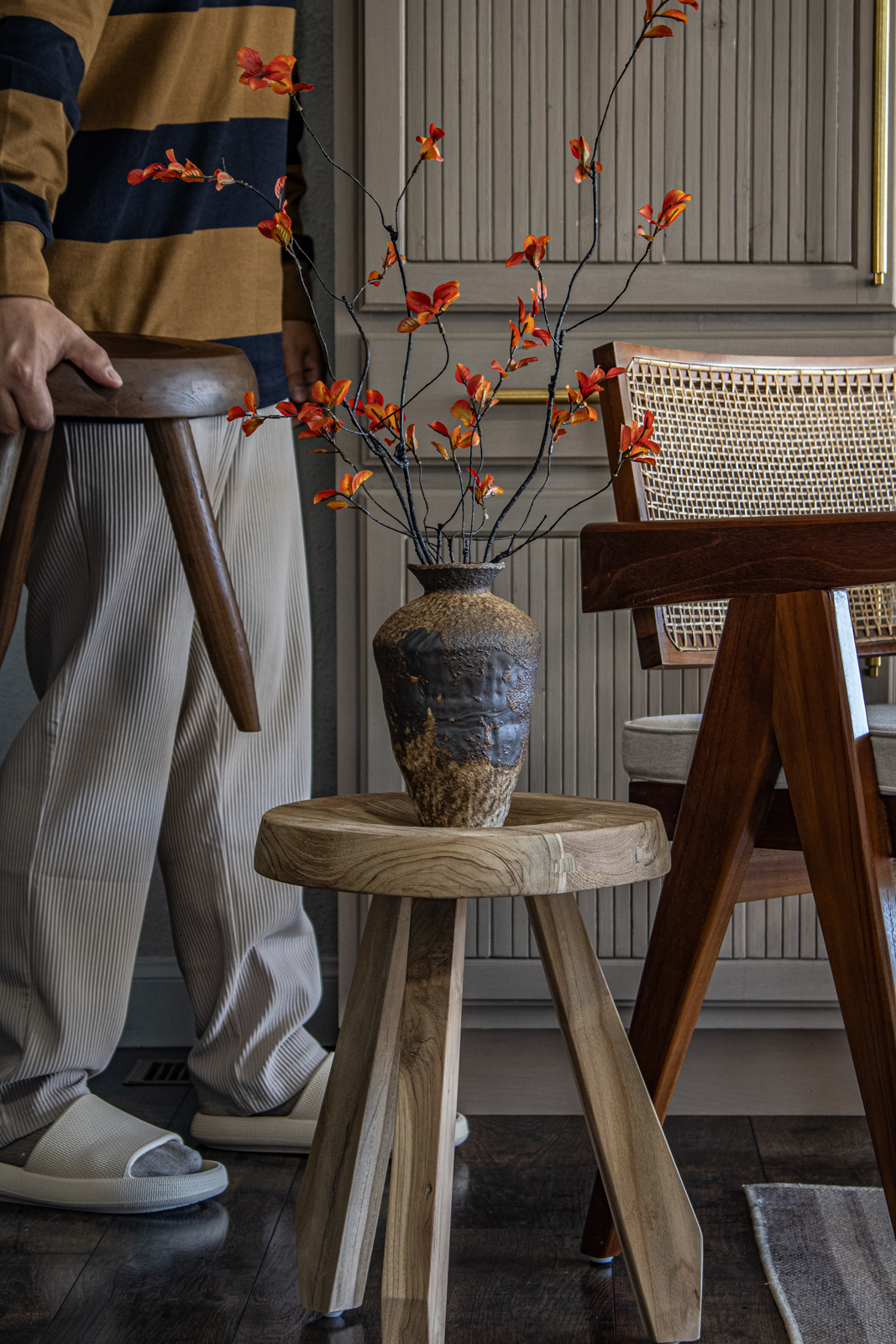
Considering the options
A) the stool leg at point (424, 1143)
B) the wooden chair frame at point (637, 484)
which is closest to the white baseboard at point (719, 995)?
the wooden chair frame at point (637, 484)

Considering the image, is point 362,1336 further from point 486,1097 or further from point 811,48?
point 811,48

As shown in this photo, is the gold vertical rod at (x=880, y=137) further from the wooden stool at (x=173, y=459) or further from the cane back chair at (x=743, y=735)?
the wooden stool at (x=173, y=459)

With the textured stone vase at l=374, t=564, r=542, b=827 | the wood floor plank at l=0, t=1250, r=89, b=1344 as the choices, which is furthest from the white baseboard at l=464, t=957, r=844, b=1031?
the textured stone vase at l=374, t=564, r=542, b=827

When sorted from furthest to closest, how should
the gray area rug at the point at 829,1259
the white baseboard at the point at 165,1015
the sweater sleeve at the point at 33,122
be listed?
the white baseboard at the point at 165,1015 → the sweater sleeve at the point at 33,122 → the gray area rug at the point at 829,1259

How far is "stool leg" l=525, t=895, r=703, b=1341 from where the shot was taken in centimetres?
89

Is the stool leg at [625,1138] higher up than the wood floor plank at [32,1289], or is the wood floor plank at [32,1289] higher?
the stool leg at [625,1138]

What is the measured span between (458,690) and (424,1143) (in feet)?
1.01

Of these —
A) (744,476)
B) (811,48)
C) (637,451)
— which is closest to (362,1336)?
(637,451)

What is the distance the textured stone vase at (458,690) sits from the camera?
830 millimetres

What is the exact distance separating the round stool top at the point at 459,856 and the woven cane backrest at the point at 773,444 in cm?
48

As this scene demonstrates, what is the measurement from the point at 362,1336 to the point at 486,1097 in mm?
561

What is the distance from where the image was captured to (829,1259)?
1.07 metres

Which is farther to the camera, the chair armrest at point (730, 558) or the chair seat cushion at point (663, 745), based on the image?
the chair seat cushion at point (663, 745)

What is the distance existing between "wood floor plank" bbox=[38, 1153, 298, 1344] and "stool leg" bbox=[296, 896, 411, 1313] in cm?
11
